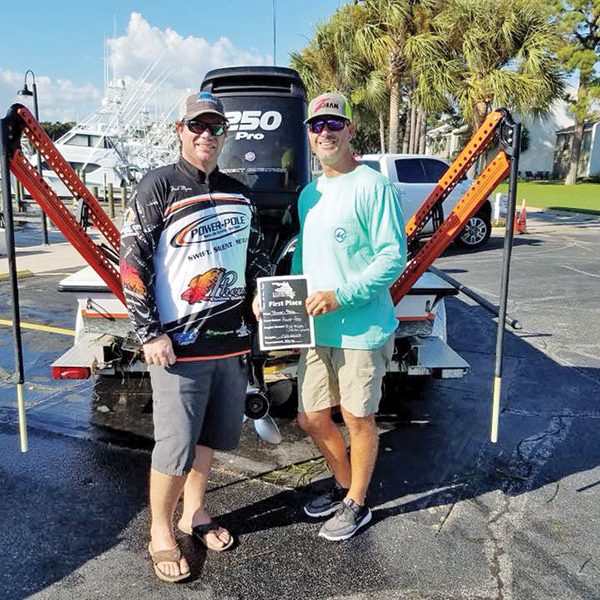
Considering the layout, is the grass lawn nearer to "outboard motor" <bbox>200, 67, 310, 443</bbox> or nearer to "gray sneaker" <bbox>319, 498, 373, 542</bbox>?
"outboard motor" <bbox>200, 67, 310, 443</bbox>

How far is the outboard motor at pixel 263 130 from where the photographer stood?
16.3 ft

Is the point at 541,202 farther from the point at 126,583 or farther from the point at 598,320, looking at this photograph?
the point at 126,583

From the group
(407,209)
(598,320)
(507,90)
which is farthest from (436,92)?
(598,320)

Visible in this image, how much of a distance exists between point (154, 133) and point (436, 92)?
24.3 m

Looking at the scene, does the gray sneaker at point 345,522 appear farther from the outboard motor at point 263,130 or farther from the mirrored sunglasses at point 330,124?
the outboard motor at point 263,130

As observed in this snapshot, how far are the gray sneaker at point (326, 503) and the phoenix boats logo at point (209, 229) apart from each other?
1.53 m

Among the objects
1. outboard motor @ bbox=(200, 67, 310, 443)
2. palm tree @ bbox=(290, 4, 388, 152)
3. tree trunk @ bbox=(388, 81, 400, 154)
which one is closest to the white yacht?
palm tree @ bbox=(290, 4, 388, 152)

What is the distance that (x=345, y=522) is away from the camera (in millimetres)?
2961

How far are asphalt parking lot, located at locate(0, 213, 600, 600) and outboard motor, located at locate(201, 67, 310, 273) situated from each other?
2.04m

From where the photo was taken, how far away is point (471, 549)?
2877 mm

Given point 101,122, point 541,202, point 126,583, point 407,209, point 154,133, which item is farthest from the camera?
point 154,133

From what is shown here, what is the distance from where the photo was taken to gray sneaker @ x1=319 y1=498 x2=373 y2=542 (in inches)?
115

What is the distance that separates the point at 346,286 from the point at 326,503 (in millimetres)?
1244

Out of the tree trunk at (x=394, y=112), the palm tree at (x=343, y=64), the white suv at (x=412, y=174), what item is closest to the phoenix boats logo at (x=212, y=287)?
the white suv at (x=412, y=174)
